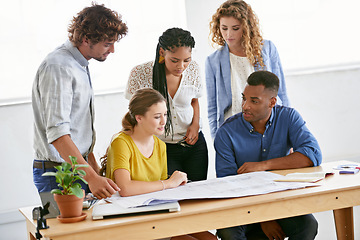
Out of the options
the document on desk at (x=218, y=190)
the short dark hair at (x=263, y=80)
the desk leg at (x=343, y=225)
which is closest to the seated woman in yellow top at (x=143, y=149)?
the document on desk at (x=218, y=190)

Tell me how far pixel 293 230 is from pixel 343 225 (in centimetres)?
29

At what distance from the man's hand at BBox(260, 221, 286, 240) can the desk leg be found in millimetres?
288

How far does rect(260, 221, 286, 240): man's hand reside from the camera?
7.87 feet

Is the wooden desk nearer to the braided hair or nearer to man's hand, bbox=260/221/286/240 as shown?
man's hand, bbox=260/221/286/240

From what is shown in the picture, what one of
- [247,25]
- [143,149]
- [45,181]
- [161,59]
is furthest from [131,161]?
[247,25]

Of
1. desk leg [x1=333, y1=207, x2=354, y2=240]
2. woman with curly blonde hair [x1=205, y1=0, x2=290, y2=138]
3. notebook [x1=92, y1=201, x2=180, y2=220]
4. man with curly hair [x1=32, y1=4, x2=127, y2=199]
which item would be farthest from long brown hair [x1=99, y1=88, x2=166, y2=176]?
desk leg [x1=333, y1=207, x2=354, y2=240]

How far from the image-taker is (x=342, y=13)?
16.0 ft

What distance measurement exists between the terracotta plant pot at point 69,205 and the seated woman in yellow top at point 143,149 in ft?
1.26

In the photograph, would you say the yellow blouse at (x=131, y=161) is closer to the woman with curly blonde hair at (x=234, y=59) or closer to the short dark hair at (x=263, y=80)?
the short dark hair at (x=263, y=80)

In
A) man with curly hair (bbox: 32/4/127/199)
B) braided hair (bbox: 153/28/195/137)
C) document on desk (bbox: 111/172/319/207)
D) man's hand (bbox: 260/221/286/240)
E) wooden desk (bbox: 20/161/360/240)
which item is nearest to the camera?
wooden desk (bbox: 20/161/360/240)

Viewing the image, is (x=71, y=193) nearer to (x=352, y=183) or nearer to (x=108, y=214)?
(x=108, y=214)

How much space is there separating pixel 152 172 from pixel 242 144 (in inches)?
20.2

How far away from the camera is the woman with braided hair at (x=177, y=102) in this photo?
2693mm

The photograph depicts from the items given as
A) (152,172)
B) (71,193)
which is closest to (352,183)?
(152,172)
